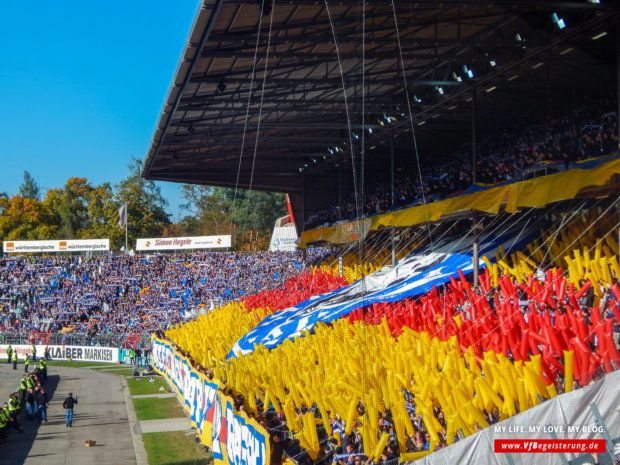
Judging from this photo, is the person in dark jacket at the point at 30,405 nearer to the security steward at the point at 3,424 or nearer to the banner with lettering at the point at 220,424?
the security steward at the point at 3,424

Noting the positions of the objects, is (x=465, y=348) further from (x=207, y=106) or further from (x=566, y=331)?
(x=207, y=106)

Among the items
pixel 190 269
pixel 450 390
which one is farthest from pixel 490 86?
pixel 190 269

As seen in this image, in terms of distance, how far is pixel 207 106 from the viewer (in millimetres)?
22484

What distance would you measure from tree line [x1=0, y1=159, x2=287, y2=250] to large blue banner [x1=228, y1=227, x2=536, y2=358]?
41.3 meters

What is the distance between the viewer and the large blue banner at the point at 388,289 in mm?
15898

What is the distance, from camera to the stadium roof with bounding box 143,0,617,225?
49.2 ft

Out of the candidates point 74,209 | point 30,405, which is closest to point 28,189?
point 74,209

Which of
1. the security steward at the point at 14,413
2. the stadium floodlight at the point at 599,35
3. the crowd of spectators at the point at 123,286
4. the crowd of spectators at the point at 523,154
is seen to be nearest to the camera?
the stadium floodlight at the point at 599,35

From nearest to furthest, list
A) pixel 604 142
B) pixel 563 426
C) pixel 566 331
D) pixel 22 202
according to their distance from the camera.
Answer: pixel 563 426
pixel 566 331
pixel 604 142
pixel 22 202

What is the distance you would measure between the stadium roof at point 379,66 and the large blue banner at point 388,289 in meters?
3.69

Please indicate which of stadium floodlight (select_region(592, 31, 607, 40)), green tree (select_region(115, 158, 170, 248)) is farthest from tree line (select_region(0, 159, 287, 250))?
stadium floodlight (select_region(592, 31, 607, 40))

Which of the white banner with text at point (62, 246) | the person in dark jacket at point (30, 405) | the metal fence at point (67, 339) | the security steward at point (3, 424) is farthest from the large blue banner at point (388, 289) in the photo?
the white banner with text at point (62, 246)

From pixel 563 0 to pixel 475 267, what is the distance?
19.3 ft

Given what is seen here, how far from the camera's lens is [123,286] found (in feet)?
133
